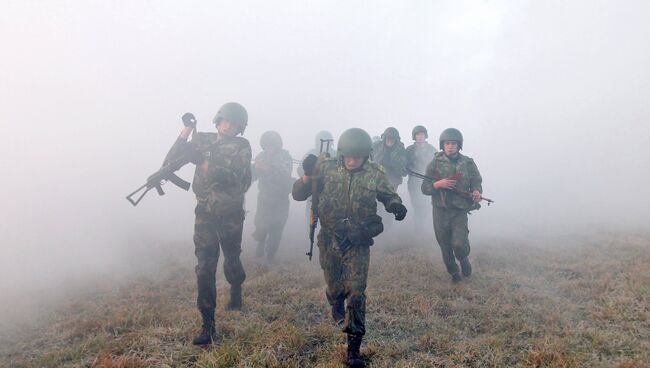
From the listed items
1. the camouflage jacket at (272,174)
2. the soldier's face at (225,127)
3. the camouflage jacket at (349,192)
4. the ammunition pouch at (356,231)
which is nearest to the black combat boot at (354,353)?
the ammunition pouch at (356,231)

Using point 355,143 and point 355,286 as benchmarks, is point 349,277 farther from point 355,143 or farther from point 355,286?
point 355,143

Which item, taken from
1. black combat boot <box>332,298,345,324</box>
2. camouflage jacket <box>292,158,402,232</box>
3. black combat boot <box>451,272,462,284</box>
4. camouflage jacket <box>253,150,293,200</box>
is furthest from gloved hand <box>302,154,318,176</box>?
camouflage jacket <box>253,150,293,200</box>

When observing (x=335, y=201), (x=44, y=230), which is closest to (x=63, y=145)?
(x=44, y=230)

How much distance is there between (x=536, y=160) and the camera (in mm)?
32438

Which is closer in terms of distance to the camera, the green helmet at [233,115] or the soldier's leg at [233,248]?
the soldier's leg at [233,248]

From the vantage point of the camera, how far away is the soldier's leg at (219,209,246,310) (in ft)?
18.2

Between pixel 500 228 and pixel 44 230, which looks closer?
pixel 44 230

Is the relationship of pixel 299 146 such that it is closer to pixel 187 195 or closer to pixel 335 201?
pixel 187 195

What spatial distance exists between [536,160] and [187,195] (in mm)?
27905

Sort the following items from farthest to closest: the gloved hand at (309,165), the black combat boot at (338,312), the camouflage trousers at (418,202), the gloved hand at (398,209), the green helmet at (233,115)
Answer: the camouflage trousers at (418,202) < the green helmet at (233,115) < the black combat boot at (338,312) < the gloved hand at (309,165) < the gloved hand at (398,209)

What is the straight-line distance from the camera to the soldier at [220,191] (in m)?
5.25

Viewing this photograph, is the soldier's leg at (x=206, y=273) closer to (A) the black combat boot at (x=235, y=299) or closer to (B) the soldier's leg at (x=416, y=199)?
(A) the black combat boot at (x=235, y=299)

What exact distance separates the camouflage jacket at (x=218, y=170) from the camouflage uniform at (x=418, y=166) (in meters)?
6.07

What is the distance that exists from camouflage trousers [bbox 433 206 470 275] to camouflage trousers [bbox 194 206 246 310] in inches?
144
